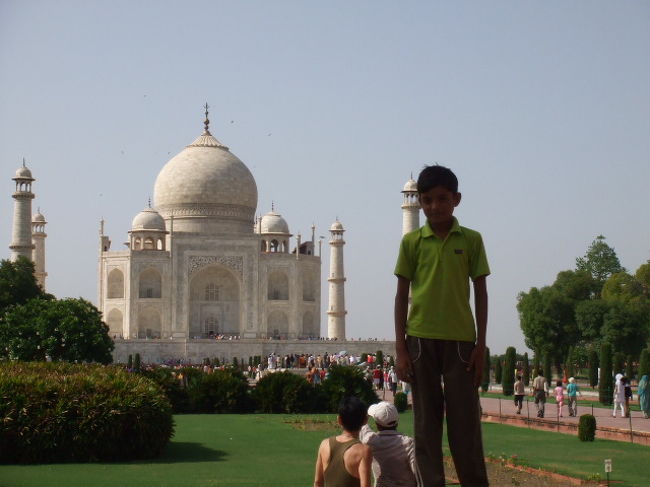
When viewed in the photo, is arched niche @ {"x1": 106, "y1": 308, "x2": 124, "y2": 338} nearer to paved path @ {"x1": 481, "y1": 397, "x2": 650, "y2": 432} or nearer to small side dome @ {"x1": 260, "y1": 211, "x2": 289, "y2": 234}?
small side dome @ {"x1": 260, "y1": 211, "x2": 289, "y2": 234}

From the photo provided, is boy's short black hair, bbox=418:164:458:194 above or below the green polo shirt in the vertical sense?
above

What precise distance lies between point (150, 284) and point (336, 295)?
23.5 feet

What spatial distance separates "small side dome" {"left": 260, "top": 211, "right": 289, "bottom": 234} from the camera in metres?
45.2

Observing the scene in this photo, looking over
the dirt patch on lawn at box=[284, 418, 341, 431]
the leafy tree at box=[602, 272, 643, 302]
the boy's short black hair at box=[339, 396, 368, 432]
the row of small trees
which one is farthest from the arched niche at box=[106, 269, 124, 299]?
the boy's short black hair at box=[339, 396, 368, 432]

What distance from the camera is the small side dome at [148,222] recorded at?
141 ft

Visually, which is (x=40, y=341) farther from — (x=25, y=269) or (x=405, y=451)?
(x=405, y=451)

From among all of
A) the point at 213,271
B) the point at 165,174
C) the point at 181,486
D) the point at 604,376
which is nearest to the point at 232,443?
the point at 181,486

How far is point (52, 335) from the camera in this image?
86.0 feet

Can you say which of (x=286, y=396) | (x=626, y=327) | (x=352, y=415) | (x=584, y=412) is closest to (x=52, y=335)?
(x=286, y=396)

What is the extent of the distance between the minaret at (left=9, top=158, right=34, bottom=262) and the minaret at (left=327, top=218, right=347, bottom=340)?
37.4ft

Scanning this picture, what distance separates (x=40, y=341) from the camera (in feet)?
85.9

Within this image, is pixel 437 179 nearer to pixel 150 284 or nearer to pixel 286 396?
pixel 286 396

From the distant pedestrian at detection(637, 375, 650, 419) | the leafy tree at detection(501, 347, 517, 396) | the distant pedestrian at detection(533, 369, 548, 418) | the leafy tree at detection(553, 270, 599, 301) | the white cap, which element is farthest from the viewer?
the leafy tree at detection(553, 270, 599, 301)

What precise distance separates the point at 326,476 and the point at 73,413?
5.33 m
